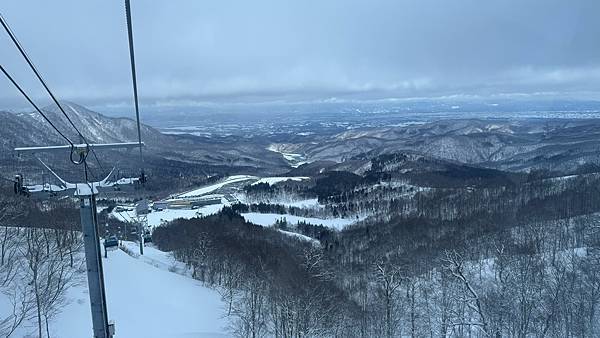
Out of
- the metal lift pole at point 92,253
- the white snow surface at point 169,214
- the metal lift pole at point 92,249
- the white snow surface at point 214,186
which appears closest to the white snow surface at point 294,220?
the white snow surface at point 169,214

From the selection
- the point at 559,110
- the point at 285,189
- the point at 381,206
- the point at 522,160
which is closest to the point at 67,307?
the point at 381,206

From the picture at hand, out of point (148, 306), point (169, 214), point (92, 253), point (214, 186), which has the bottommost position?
point (214, 186)

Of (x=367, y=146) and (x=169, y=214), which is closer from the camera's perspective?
(x=169, y=214)

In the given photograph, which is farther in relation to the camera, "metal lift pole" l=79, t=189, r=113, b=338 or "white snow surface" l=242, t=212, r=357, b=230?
"white snow surface" l=242, t=212, r=357, b=230

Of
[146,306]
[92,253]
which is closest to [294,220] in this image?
[146,306]

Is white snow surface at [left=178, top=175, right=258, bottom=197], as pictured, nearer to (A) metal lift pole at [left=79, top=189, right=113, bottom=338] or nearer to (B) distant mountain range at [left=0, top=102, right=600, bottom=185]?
(B) distant mountain range at [left=0, top=102, right=600, bottom=185]

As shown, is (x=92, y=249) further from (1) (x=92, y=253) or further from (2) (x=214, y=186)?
(2) (x=214, y=186)

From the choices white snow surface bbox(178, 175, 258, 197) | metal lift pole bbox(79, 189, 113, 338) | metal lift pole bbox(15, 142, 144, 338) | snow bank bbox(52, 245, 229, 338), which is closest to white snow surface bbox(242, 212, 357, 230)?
white snow surface bbox(178, 175, 258, 197)
